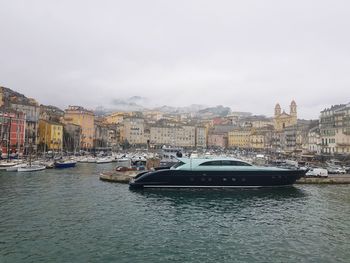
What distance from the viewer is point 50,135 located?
102 meters

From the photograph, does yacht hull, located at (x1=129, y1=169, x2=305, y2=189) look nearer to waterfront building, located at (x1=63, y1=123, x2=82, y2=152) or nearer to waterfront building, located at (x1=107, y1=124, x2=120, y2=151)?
waterfront building, located at (x1=63, y1=123, x2=82, y2=152)

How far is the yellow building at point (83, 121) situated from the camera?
124 m

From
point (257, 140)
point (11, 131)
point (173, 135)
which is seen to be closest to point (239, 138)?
point (257, 140)

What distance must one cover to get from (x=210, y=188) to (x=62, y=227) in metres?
18.2

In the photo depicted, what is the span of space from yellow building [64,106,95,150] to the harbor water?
91.7 meters

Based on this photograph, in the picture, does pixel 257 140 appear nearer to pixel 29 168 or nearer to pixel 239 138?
pixel 239 138

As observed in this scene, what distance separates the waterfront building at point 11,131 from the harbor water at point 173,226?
48584 mm

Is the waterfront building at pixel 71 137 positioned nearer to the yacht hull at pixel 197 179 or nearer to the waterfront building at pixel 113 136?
the waterfront building at pixel 113 136

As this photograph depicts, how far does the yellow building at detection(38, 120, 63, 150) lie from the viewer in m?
101

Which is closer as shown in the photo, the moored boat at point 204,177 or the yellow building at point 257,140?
the moored boat at point 204,177

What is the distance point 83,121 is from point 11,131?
144ft

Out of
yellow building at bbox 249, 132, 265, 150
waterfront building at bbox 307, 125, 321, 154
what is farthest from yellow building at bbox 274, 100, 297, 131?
waterfront building at bbox 307, 125, 321, 154

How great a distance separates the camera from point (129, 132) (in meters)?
167

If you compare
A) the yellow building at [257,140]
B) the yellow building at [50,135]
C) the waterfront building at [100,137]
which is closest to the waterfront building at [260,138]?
the yellow building at [257,140]
